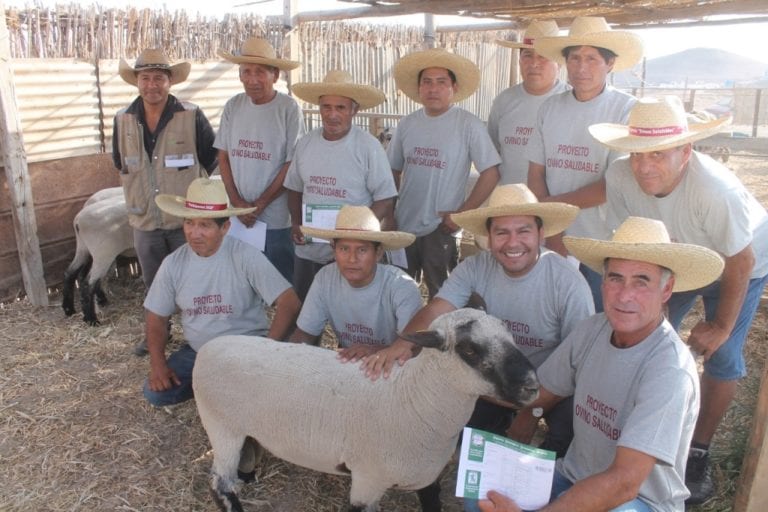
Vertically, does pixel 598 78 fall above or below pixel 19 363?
above

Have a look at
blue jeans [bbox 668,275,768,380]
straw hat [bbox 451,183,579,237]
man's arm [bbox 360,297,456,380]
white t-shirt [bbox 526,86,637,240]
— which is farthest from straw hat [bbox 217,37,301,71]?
blue jeans [bbox 668,275,768,380]

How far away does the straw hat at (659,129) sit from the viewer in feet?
10.0

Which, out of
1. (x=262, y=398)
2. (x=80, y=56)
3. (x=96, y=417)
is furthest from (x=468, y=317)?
(x=80, y=56)

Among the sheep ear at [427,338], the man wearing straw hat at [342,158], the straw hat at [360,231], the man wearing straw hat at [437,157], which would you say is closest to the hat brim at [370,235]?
the straw hat at [360,231]

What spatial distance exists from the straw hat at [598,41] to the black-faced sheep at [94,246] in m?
4.47

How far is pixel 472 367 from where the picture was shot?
2.92 m

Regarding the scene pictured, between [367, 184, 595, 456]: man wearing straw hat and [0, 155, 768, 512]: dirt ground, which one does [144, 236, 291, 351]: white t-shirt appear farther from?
[367, 184, 595, 456]: man wearing straw hat

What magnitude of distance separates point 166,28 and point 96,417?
520 centimetres

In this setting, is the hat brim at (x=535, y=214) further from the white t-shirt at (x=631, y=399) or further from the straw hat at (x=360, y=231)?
the white t-shirt at (x=631, y=399)

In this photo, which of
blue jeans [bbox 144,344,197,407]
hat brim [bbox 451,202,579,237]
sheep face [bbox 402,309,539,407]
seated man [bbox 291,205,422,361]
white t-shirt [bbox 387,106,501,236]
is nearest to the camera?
sheep face [bbox 402,309,539,407]

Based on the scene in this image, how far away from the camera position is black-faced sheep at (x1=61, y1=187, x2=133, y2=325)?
6.36 metres

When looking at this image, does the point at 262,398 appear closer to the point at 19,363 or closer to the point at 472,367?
the point at 472,367

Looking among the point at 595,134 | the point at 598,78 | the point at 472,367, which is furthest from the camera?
the point at 598,78

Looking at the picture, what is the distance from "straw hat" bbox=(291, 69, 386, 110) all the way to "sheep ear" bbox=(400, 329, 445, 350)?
2.14 m
